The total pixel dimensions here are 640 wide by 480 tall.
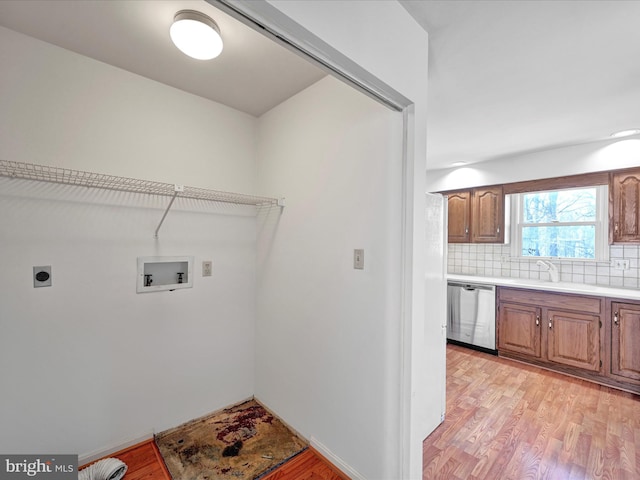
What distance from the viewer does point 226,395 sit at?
222 centimetres

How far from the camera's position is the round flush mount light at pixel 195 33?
4.28 ft

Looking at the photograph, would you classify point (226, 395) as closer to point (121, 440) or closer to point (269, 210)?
point (121, 440)

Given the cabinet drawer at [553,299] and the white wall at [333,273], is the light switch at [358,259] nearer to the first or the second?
the white wall at [333,273]

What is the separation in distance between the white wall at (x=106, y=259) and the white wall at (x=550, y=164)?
3129 millimetres

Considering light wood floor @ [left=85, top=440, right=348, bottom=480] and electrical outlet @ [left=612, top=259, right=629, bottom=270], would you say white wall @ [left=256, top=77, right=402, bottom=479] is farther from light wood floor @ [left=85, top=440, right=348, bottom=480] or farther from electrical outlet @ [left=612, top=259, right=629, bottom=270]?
electrical outlet @ [left=612, top=259, right=629, bottom=270]

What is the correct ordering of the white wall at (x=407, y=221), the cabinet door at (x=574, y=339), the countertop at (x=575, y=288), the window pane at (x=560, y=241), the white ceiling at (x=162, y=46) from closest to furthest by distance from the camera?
the white wall at (x=407, y=221) < the white ceiling at (x=162, y=46) < the countertop at (x=575, y=288) < the cabinet door at (x=574, y=339) < the window pane at (x=560, y=241)

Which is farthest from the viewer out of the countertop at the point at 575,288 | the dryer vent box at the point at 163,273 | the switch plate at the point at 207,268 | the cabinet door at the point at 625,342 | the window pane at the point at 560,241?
the window pane at the point at 560,241

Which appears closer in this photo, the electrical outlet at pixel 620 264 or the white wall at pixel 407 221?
the white wall at pixel 407 221

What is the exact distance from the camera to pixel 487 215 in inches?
145

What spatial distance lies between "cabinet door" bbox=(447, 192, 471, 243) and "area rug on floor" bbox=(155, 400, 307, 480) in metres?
3.26

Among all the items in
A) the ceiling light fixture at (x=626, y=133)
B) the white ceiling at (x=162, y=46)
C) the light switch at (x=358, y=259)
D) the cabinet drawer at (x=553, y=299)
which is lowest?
the cabinet drawer at (x=553, y=299)

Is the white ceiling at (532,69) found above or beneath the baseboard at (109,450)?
above

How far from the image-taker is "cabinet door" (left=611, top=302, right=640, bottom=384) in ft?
8.26

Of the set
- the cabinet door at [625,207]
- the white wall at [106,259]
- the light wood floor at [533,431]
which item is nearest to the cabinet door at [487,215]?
the cabinet door at [625,207]
